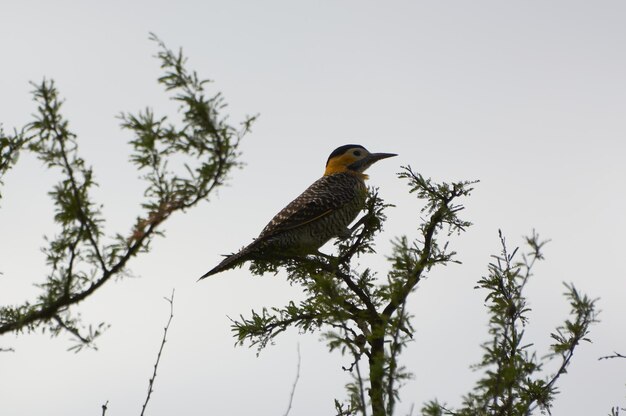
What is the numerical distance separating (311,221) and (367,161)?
208 centimetres

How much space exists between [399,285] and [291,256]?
13.8 ft

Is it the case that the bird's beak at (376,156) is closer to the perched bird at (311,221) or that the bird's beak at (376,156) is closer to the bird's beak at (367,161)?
the bird's beak at (367,161)

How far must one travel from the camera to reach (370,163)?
11.1m

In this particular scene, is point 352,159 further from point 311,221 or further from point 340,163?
point 311,221

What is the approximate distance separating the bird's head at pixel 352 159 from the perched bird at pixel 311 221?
311 mm

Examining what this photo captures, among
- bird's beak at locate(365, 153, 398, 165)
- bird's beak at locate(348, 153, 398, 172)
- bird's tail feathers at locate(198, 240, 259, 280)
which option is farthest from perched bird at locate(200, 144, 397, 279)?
bird's beak at locate(365, 153, 398, 165)

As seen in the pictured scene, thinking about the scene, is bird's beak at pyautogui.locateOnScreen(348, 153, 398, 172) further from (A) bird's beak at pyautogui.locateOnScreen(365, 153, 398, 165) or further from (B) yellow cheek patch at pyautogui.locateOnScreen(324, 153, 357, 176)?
(B) yellow cheek patch at pyautogui.locateOnScreen(324, 153, 357, 176)

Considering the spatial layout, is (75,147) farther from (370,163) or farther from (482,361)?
(370,163)

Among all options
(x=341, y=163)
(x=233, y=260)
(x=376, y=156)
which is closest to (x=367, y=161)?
(x=376, y=156)

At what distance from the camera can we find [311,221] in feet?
30.5

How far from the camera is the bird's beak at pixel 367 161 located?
10961 millimetres

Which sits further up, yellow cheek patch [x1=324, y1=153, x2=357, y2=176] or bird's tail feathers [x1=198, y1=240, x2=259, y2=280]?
yellow cheek patch [x1=324, y1=153, x2=357, y2=176]

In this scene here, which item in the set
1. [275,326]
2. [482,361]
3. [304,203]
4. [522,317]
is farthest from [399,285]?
[304,203]

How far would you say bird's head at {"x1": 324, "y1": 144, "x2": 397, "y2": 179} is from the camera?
11.0m
